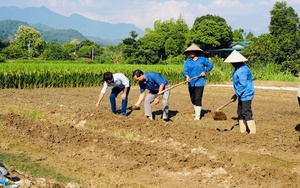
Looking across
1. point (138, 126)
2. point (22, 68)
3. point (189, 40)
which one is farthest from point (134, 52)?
point (138, 126)

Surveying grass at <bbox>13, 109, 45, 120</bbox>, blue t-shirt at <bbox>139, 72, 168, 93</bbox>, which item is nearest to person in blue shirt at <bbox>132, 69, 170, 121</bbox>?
blue t-shirt at <bbox>139, 72, 168, 93</bbox>

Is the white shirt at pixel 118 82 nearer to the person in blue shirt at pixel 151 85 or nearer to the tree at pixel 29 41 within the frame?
the person in blue shirt at pixel 151 85

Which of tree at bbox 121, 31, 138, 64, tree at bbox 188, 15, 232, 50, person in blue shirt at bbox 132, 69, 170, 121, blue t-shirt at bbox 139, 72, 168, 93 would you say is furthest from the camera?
tree at bbox 188, 15, 232, 50

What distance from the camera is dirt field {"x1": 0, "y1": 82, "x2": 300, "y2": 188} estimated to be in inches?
175

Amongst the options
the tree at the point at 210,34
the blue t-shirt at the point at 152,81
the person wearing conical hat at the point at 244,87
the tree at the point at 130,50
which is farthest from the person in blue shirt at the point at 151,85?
the tree at the point at 210,34

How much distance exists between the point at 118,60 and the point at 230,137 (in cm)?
4539

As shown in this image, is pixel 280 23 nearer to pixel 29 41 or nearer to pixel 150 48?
pixel 150 48

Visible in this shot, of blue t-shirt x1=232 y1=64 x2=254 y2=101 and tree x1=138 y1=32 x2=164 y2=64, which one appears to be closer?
blue t-shirt x1=232 y1=64 x2=254 y2=101

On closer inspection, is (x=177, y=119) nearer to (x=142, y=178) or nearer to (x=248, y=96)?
(x=248, y=96)

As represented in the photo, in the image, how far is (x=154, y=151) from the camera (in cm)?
549

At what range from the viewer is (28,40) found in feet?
266

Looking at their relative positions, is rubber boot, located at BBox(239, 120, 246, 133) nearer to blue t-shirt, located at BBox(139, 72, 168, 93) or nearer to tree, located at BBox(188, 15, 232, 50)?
blue t-shirt, located at BBox(139, 72, 168, 93)

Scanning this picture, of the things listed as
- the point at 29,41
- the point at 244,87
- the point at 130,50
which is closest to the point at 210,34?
the point at 130,50

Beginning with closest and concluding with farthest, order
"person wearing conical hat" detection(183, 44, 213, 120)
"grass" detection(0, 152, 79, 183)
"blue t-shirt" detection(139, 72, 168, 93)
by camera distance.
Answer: "grass" detection(0, 152, 79, 183), "blue t-shirt" detection(139, 72, 168, 93), "person wearing conical hat" detection(183, 44, 213, 120)
